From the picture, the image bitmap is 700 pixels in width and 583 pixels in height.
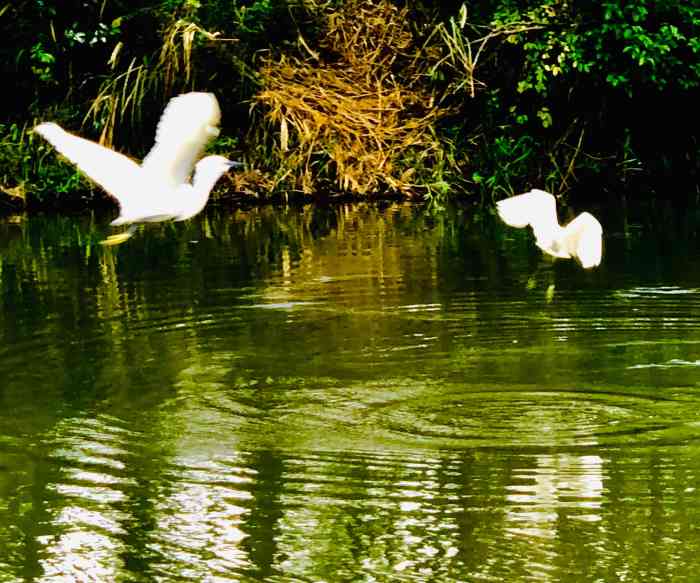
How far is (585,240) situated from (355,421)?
210 centimetres

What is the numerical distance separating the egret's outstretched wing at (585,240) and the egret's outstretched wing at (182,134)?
7.20 feet

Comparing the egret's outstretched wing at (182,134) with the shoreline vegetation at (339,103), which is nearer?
the egret's outstretched wing at (182,134)

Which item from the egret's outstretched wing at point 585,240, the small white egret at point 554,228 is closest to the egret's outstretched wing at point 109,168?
the small white egret at point 554,228

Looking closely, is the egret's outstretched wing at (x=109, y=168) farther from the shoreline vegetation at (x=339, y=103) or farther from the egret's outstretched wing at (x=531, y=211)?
the shoreline vegetation at (x=339, y=103)

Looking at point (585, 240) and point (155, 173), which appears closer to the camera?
point (155, 173)

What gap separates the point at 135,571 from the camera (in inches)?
208

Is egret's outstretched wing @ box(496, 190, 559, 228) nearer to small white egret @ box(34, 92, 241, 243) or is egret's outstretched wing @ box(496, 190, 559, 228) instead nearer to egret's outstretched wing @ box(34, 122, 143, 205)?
small white egret @ box(34, 92, 241, 243)

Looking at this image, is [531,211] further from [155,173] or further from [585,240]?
[155,173]

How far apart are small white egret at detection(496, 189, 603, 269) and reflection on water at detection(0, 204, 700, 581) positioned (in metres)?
0.60

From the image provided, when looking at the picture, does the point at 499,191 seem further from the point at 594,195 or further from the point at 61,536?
the point at 61,536

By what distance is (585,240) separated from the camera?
346 inches

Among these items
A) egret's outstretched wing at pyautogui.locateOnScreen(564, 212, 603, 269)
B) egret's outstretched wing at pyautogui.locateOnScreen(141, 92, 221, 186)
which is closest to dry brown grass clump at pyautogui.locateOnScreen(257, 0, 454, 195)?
egret's outstretched wing at pyautogui.locateOnScreen(564, 212, 603, 269)

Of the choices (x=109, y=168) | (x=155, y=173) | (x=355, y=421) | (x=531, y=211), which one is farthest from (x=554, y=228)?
(x=109, y=168)

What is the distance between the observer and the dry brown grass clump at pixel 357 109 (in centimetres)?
1927
